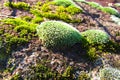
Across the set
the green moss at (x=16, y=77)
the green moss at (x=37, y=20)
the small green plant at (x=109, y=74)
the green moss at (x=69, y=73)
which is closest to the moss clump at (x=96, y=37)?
the small green plant at (x=109, y=74)

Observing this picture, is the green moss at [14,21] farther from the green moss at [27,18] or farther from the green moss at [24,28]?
the green moss at [27,18]

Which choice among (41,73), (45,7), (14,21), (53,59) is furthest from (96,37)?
(45,7)

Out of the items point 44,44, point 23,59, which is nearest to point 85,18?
point 44,44

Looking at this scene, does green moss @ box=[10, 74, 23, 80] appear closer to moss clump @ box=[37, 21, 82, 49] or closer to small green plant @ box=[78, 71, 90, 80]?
moss clump @ box=[37, 21, 82, 49]

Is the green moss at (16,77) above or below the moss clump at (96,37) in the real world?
below

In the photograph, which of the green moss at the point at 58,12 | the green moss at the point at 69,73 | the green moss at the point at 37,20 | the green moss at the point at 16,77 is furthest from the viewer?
the green moss at the point at 58,12

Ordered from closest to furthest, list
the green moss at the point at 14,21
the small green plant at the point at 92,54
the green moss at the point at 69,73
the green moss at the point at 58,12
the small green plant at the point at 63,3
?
the green moss at the point at 69,73 < the small green plant at the point at 92,54 < the green moss at the point at 14,21 < the green moss at the point at 58,12 < the small green plant at the point at 63,3
